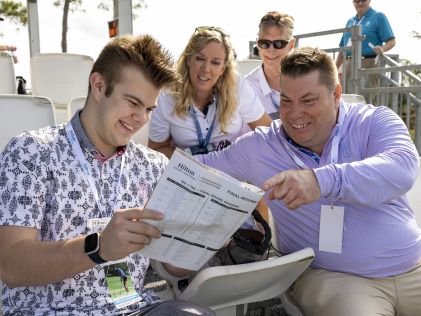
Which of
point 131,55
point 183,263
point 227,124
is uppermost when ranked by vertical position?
point 131,55

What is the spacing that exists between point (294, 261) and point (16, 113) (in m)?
1.73

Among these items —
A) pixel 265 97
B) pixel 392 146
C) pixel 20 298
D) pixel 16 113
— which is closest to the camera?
pixel 20 298

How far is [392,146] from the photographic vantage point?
2.10 meters

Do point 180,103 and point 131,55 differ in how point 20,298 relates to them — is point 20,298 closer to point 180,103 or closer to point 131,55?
point 131,55

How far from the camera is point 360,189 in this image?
6.27 feet

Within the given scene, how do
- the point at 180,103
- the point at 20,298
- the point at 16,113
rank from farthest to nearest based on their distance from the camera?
the point at 180,103, the point at 16,113, the point at 20,298

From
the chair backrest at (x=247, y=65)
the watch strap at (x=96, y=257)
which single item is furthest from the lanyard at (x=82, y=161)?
the chair backrest at (x=247, y=65)

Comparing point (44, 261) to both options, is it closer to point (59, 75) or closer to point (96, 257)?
point (96, 257)

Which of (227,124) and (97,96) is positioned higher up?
(97,96)

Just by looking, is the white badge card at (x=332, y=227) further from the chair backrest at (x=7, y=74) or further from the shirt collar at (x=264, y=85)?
the chair backrest at (x=7, y=74)

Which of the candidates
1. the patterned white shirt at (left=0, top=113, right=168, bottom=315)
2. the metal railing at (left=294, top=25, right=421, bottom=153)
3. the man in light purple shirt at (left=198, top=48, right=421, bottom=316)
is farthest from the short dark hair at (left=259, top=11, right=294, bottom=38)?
the patterned white shirt at (left=0, top=113, right=168, bottom=315)

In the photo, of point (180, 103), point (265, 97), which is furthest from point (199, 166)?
point (265, 97)

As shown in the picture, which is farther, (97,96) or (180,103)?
(180,103)

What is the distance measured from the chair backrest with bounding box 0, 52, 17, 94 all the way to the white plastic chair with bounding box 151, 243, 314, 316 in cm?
289
